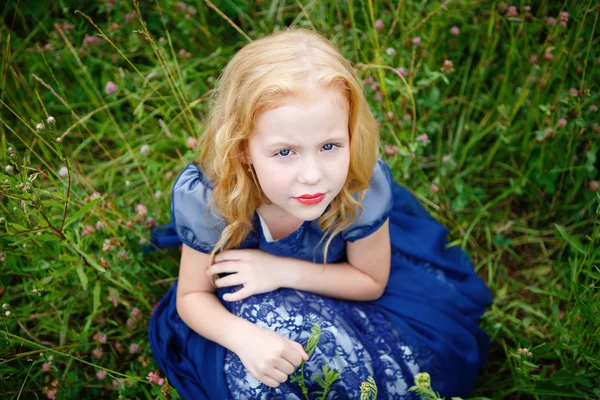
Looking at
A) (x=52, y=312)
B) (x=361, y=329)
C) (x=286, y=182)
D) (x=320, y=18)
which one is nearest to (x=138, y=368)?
(x=52, y=312)

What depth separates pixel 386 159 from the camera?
2.08 m

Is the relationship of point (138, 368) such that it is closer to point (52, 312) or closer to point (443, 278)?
point (52, 312)

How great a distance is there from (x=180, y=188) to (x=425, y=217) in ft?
3.19

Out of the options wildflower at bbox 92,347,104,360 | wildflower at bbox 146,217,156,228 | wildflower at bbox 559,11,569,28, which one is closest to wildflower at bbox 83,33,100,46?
wildflower at bbox 146,217,156,228

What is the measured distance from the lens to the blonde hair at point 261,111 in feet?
3.96

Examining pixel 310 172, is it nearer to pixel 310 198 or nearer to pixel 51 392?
pixel 310 198

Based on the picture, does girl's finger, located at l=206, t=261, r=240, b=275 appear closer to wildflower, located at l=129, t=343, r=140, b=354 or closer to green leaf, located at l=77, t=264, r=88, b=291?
green leaf, located at l=77, t=264, r=88, b=291

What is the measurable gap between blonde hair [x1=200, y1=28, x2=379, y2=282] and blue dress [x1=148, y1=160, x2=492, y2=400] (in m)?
0.06

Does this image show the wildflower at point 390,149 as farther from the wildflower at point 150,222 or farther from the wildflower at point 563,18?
the wildflower at point 150,222

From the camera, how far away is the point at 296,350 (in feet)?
4.58

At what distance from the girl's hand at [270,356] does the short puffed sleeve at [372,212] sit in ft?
1.15

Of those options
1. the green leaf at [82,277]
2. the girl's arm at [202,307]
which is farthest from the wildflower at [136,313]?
the green leaf at [82,277]

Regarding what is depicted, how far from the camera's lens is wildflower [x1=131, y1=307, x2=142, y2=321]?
180 centimetres

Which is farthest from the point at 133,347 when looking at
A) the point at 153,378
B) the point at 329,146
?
the point at 329,146
